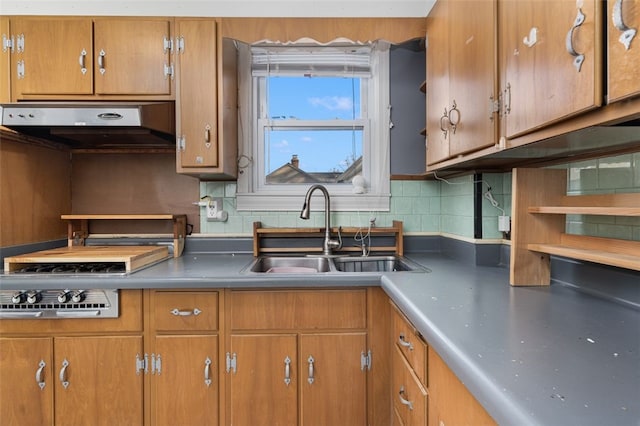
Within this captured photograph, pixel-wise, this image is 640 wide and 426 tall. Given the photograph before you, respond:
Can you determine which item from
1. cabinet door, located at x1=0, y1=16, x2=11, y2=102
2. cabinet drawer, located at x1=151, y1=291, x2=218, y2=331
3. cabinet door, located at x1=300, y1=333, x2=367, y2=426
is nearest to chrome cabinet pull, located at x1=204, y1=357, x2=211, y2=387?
cabinet drawer, located at x1=151, y1=291, x2=218, y2=331

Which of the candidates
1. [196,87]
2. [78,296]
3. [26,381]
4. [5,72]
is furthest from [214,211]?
[5,72]

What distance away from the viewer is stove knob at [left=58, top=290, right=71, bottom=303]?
57.4 inches

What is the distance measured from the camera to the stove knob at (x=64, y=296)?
4.79 feet

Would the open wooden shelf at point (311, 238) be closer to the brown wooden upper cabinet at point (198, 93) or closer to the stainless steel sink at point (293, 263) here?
the stainless steel sink at point (293, 263)

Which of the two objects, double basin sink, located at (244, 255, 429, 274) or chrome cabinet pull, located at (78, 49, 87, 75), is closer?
chrome cabinet pull, located at (78, 49, 87, 75)

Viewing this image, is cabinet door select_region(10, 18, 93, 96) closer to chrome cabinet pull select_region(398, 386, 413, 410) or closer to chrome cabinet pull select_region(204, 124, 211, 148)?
chrome cabinet pull select_region(204, 124, 211, 148)

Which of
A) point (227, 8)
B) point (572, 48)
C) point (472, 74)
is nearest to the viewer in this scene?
point (572, 48)

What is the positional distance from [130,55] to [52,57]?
417mm

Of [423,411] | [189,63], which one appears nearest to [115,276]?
[189,63]

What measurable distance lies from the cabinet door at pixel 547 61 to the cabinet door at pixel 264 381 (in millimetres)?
1259

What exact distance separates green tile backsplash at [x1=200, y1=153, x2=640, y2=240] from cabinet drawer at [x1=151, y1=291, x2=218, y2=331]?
0.70 metres

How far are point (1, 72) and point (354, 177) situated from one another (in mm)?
2078

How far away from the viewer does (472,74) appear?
4.24 feet

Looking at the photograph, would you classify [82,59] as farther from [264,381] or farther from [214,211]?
[264,381]
